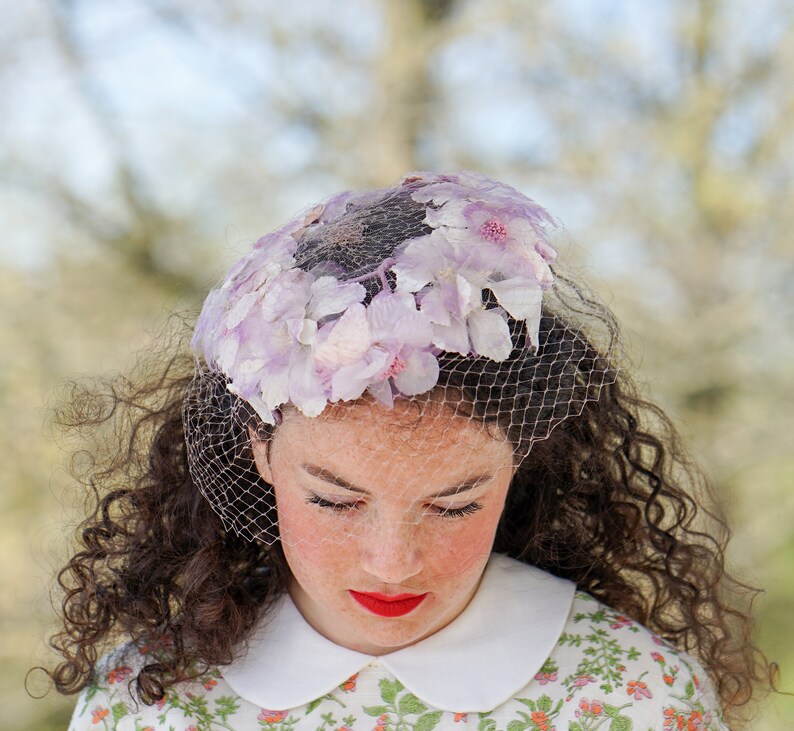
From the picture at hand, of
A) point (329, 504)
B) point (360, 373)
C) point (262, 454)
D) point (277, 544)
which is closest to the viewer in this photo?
point (360, 373)

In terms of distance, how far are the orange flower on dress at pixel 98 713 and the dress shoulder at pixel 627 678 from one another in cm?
72

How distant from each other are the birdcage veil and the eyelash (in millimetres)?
20

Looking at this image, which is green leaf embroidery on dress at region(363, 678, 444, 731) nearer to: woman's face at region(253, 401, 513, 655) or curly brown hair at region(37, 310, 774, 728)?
woman's face at region(253, 401, 513, 655)

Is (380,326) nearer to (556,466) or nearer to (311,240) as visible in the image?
(311,240)

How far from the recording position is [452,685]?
5.87 ft

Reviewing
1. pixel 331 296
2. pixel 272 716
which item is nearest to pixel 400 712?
pixel 272 716

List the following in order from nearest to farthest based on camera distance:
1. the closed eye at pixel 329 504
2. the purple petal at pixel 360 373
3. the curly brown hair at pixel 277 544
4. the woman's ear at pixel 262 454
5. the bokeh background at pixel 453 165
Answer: the purple petal at pixel 360 373 → the closed eye at pixel 329 504 → the woman's ear at pixel 262 454 → the curly brown hair at pixel 277 544 → the bokeh background at pixel 453 165

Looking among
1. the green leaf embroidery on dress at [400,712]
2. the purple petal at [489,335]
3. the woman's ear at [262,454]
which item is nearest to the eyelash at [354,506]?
the woman's ear at [262,454]

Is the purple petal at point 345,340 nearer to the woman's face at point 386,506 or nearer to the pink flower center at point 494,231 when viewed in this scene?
the woman's face at point 386,506

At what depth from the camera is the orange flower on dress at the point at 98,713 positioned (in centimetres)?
184

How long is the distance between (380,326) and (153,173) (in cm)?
376

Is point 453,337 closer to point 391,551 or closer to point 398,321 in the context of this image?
point 398,321

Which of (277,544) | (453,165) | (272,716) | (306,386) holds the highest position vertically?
(453,165)

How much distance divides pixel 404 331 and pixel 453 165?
3.71 metres
